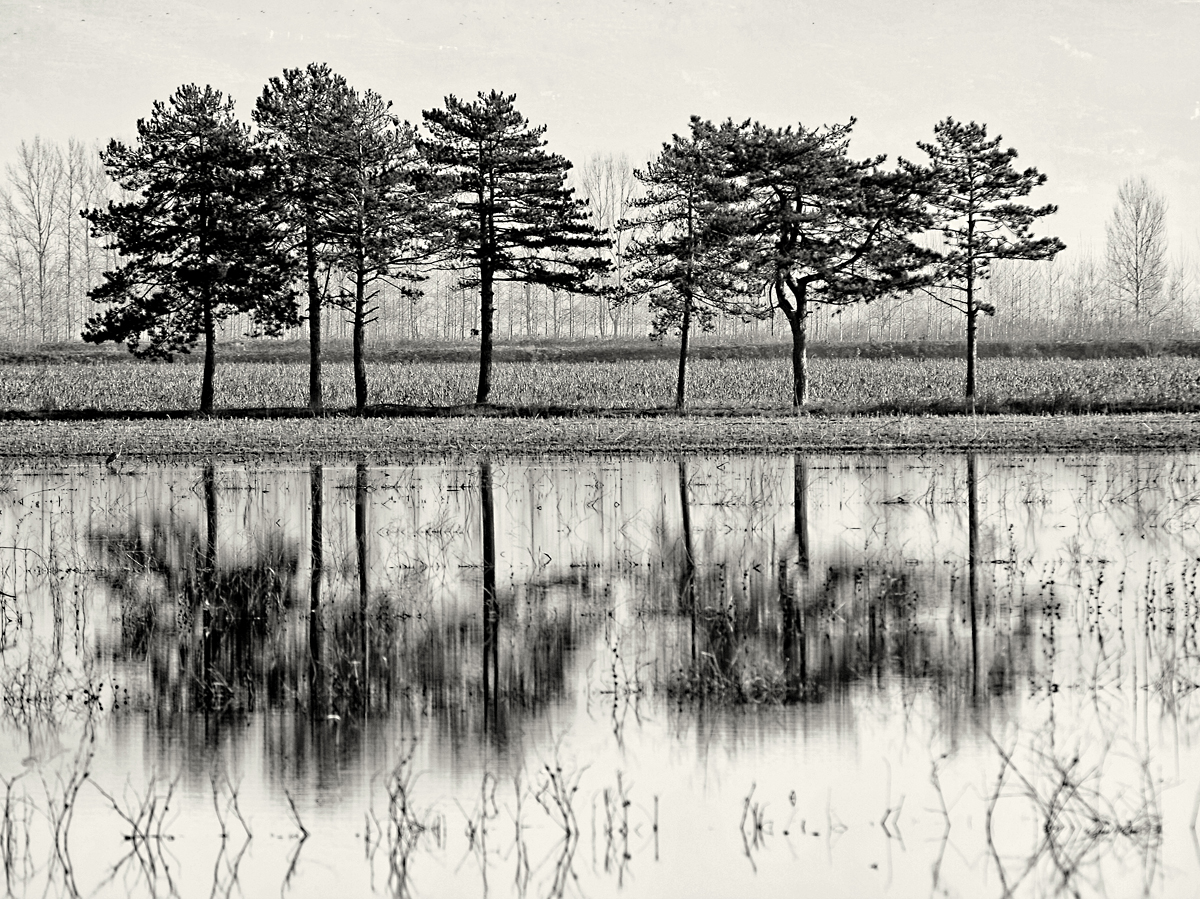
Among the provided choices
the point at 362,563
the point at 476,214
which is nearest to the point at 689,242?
the point at 476,214

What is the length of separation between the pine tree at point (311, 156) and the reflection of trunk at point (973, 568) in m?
34.6

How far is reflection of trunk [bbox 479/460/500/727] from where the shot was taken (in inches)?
423

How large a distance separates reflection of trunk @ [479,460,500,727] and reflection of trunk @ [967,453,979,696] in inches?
142

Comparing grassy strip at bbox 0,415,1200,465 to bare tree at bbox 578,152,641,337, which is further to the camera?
bare tree at bbox 578,152,641,337

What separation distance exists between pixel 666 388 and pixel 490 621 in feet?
158

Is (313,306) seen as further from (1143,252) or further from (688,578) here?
(1143,252)

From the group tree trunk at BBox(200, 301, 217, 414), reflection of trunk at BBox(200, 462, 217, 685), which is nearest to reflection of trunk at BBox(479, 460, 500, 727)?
reflection of trunk at BBox(200, 462, 217, 685)

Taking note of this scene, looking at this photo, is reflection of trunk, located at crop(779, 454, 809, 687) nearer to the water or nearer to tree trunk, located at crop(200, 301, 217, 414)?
the water

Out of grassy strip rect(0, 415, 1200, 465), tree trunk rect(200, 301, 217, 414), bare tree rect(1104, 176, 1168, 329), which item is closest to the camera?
grassy strip rect(0, 415, 1200, 465)

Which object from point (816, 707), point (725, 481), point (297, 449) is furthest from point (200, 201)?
point (816, 707)

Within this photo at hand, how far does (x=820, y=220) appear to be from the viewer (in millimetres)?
57625

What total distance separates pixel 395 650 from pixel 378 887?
501cm

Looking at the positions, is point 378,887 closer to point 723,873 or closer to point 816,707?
point 723,873

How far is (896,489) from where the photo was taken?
83.6 feet
